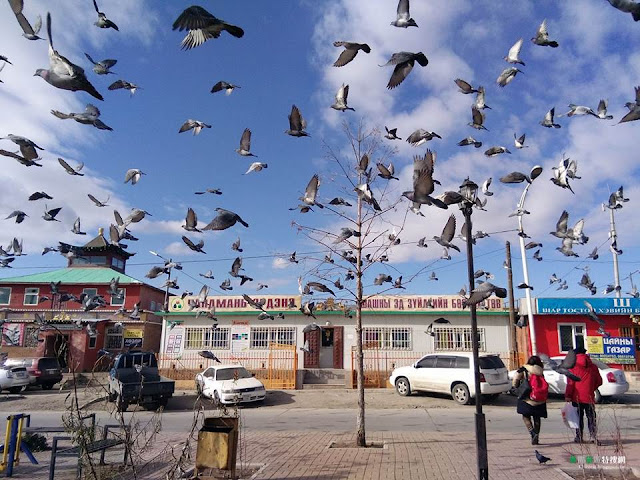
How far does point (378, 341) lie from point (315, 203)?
1617 cm

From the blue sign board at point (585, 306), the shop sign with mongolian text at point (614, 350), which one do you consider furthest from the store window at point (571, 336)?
the blue sign board at point (585, 306)

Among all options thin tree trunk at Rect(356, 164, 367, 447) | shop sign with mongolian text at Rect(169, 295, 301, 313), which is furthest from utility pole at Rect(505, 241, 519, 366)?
thin tree trunk at Rect(356, 164, 367, 447)

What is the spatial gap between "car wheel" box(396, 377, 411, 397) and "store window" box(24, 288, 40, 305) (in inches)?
1055

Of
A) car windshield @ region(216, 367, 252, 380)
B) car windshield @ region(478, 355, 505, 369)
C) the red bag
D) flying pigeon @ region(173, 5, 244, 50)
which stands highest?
flying pigeon @ region(173, 5, 244, 50)

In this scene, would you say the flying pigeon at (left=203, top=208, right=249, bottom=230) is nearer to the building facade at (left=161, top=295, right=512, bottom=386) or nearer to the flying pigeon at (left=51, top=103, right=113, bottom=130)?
the flying pigeon at (left=51, top=103, right=113, bottom=130)

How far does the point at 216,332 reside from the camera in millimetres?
25078

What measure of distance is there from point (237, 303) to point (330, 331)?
5.15 m

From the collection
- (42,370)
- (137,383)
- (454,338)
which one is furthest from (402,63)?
(42,370)

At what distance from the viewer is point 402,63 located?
5977mm

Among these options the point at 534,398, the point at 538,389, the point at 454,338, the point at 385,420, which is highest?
the point at 454,338

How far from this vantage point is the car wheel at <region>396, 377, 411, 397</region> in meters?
18.2

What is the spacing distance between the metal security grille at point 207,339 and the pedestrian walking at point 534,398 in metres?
18.1

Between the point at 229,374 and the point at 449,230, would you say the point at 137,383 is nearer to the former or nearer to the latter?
the point at 229,374

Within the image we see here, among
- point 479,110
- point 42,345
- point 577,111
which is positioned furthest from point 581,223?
→ point 42,345
